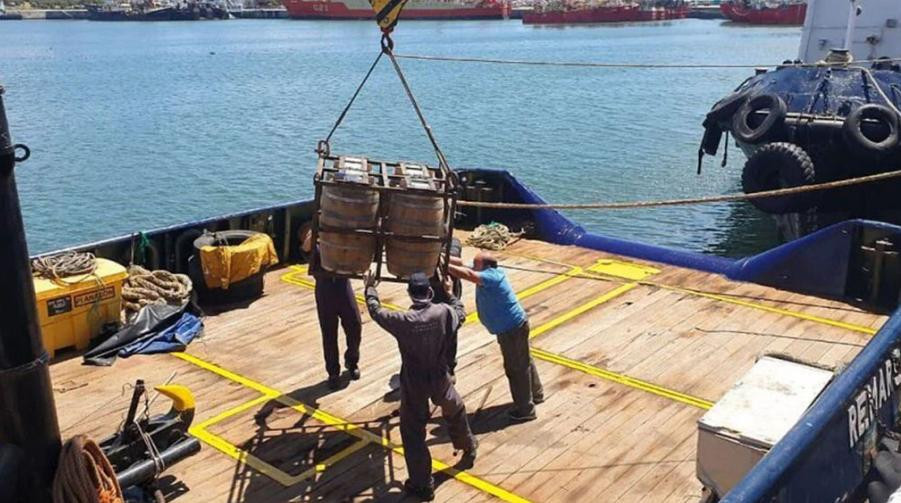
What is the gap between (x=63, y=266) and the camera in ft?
28.8

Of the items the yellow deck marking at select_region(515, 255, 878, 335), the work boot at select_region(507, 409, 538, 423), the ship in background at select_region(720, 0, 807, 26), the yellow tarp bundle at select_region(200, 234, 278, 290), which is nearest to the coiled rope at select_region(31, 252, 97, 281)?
the yellow tarp bundle at select_region(200, 234, 278, 290)

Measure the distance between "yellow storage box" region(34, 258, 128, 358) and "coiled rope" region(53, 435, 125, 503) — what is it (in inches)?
172

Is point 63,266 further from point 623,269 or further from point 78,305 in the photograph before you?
point 623,269

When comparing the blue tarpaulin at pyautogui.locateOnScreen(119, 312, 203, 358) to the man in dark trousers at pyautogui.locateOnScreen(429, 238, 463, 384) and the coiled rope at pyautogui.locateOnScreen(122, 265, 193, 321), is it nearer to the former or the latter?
the coiled rope at pyautogui.locateOnScreen(122, 265, 193, 321)

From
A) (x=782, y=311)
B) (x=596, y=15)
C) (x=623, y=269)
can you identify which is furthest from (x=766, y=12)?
(x=782, y=311)

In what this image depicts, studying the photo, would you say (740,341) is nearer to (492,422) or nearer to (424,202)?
(492,422)

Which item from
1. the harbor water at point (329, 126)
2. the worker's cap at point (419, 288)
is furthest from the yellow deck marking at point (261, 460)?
the harbor water at point (329, 126)

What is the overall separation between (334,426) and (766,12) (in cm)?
10135

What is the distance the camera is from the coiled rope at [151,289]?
31.1ft

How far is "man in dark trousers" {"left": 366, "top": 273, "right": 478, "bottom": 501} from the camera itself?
6023 millimetres

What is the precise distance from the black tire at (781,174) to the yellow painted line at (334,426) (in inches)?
423

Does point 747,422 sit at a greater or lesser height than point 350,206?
lesser

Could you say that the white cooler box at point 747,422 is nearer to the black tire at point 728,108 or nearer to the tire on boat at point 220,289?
the tire on boat at point 220,289

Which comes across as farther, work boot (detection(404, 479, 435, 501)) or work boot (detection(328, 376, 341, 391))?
work boot (detection(328, 376, 341, 391))
